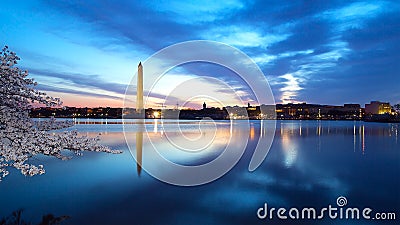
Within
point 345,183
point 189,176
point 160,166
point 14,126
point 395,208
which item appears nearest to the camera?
point 14,126

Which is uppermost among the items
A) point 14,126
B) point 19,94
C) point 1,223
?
point 19,94

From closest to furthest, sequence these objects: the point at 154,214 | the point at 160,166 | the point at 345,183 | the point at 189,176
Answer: the point at 154,214
the point at 345,183
the point at 189,176
the point at 160,166

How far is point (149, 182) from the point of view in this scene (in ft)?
47.1

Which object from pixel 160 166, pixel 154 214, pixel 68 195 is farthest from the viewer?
pixel 160 166

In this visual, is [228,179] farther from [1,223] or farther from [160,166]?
[1,223]

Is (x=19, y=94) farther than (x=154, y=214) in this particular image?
No

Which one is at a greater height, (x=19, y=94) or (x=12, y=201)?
(x=19, y=94)

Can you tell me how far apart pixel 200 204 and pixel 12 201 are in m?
6.77

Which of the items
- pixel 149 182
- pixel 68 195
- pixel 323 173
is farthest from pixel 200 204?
pixel 323 173

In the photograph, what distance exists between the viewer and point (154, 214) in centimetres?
979

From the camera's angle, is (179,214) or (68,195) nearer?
(179,214)

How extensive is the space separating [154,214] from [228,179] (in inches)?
233

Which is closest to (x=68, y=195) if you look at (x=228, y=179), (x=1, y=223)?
(x=1, y=223)

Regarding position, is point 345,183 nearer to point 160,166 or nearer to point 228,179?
point 228,179
